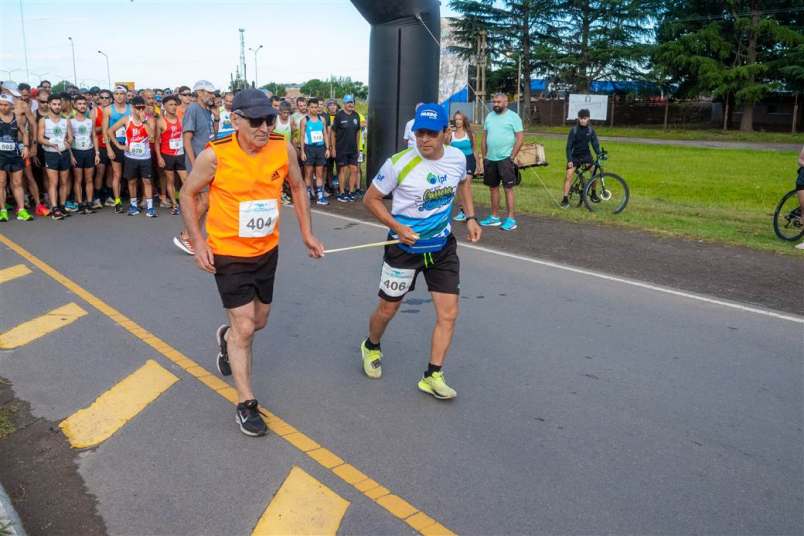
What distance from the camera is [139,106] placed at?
1281 cm

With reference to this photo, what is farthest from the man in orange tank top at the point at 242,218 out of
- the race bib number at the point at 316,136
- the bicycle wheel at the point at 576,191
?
the race bib number at the point at 316,136

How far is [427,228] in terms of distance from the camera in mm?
5195

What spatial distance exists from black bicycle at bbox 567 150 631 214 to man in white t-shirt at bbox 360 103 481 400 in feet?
29.0

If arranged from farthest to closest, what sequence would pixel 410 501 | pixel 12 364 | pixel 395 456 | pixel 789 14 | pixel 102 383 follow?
pixel 789 14 → pixel 12 364 → pixel 102 383 → pixel 395 456 → pixel 410 501

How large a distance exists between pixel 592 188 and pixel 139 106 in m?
8.04

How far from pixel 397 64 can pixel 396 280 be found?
32.9ft

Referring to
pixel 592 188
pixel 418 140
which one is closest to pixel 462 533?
pixel 418 140

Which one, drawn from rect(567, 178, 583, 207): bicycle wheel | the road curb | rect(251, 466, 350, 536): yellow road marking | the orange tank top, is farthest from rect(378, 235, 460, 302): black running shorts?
rect(567, 178, 583, 207): bicycle wheel

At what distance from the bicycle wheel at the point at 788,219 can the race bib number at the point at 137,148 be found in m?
10.1

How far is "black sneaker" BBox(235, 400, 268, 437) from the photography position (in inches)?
180

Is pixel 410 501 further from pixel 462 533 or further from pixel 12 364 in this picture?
pixel 12 364

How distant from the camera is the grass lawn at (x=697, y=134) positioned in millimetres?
40603

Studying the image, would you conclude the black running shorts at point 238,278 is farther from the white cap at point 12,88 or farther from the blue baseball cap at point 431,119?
the white cap at point 12,88

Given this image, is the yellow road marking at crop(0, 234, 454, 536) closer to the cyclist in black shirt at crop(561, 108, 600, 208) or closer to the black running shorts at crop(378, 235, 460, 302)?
the black running shorts at crop(378, 235, 460, 302)
